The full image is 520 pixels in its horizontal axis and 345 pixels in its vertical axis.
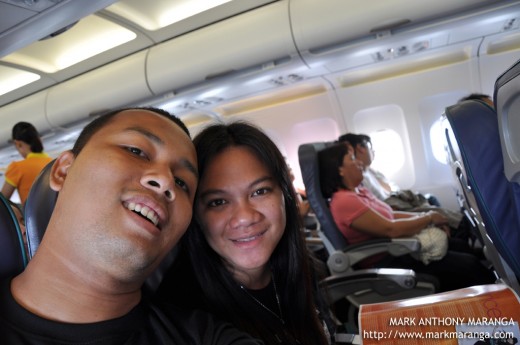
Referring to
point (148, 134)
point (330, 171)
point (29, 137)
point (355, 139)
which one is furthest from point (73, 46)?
point (148, 134)

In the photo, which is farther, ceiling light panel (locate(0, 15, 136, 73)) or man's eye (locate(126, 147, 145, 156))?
ceiling light panel (locate(0, 15, 136, 73))

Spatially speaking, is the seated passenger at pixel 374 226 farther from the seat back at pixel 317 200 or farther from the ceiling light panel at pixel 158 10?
the ceiling light panel at pixel 158 10

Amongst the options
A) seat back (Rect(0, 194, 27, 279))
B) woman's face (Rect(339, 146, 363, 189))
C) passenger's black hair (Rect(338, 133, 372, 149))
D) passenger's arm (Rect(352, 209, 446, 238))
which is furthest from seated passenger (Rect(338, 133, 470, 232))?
seat back (Rect(0, 194, 27, 279))

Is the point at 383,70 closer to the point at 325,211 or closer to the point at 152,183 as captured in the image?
the point at 325,211

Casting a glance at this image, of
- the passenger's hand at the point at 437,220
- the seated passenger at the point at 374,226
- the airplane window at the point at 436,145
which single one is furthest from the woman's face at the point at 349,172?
the airplane window at the point at 436,145

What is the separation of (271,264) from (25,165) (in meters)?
3.51

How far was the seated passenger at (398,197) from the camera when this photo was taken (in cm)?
378

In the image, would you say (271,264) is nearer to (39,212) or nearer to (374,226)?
(39,212)

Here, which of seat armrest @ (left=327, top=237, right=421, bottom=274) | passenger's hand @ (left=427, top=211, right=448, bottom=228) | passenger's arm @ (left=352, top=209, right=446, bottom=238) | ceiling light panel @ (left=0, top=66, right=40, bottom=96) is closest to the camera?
seat armrest @ (left=327, top=237, right=421, bottom=274)

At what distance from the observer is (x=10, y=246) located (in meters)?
1.12

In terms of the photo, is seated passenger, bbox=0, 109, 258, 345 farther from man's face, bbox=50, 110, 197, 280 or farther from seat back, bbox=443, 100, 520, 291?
seat back, bbox=443, 100, 520, 291

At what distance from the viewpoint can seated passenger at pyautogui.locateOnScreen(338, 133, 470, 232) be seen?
378 cm

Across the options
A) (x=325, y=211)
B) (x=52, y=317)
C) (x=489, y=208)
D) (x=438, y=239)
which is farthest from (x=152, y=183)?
(x=438, y=239)

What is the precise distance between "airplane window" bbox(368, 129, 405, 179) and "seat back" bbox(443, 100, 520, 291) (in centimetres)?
473
